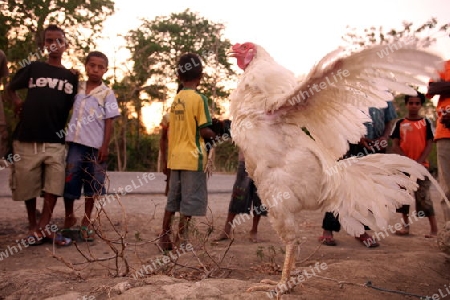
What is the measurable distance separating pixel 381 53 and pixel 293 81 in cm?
74

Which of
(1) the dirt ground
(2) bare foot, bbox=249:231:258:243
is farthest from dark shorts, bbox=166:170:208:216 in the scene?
(2) bare foot, bbox=249:231:258:243

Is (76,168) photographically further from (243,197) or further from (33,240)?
(243,197)

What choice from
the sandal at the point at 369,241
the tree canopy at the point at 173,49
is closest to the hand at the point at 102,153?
the sandal at the point at 369,241

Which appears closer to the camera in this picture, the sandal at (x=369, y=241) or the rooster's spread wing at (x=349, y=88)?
the rooster's spread wing at (x=349, y=88)

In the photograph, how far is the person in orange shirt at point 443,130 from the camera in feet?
12.4

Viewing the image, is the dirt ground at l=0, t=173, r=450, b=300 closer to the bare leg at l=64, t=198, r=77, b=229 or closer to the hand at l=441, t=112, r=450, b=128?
the bare leg at l=64, t=198, r=77, b=229

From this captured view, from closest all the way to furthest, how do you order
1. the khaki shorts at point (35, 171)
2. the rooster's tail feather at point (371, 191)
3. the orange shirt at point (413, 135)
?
the rooster's tail feather at point (371, 191) < the khaki shorts at point (35, 171) < the orange shirt at point (413, 135)

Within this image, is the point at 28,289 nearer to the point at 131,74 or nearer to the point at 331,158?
the point at 331,158

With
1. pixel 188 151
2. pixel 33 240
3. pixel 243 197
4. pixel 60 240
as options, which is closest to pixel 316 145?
pixel 188 151

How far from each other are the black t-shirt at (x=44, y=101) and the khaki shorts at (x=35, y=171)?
0.10m

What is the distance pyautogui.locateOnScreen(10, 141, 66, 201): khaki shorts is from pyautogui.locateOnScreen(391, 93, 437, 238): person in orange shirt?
14.3ft

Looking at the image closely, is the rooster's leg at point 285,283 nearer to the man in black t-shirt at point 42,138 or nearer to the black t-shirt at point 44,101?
the man in black t-shirt at point 42,138

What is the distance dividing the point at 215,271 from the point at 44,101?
266cm

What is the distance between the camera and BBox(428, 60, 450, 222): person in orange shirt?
378cm
